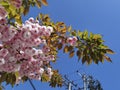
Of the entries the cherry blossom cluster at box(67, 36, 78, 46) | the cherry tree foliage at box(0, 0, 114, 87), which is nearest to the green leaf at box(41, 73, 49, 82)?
the cherry tree foliage at box(0, 0, 114, 87)

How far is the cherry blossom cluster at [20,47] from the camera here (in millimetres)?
4367

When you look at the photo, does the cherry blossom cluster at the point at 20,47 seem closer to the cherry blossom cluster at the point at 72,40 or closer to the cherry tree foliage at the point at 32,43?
the cherry tree foliage at the point at 32,43

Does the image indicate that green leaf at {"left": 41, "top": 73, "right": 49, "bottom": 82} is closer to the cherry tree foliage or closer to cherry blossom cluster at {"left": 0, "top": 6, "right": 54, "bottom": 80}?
the cherry tree foliage

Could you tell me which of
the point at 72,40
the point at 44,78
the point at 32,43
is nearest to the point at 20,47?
the point at 32,43

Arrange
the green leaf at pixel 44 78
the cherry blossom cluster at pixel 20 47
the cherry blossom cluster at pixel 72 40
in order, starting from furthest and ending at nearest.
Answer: the green leaf at pixel 44 78
the cherry blossom cluster at pixel 72 40
the cherry blossom cluster at pixel 20 47

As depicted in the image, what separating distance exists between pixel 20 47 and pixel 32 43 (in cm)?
14

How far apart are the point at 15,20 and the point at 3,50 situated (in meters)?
0.41

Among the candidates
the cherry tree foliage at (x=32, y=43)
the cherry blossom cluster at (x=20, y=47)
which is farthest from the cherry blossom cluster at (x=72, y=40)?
the cherry blossom cluster at (x=20, y=47)

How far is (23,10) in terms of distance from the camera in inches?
198

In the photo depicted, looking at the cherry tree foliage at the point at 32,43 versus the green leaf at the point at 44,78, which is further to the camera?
the green leaf at the point at 44,78

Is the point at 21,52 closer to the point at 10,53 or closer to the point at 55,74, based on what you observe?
the point at 10,53

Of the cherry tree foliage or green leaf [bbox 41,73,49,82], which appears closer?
the cherry tree foliage

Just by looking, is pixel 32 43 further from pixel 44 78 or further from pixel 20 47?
pixel 44 78

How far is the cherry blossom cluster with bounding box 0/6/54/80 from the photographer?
437 cm
